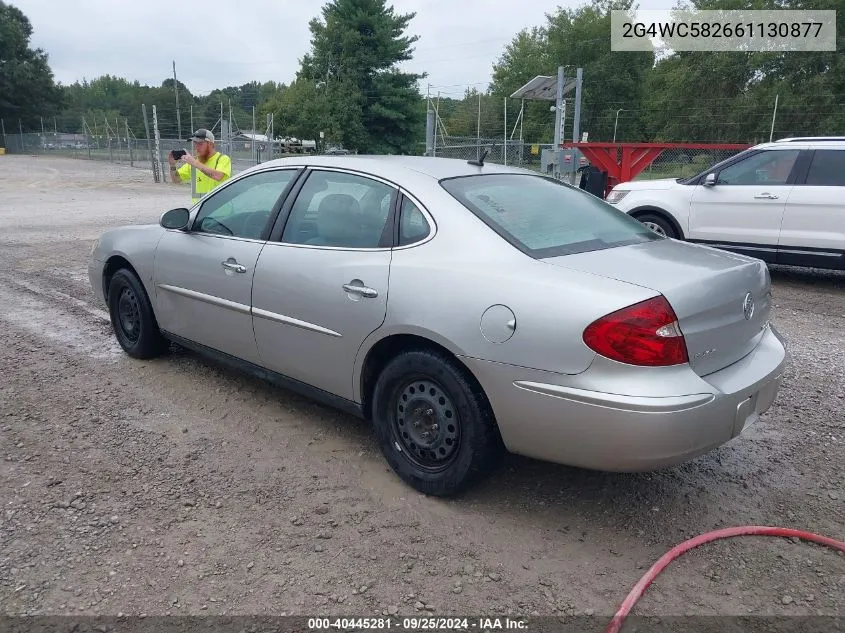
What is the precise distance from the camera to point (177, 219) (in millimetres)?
4449

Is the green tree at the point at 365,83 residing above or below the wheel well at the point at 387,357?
above

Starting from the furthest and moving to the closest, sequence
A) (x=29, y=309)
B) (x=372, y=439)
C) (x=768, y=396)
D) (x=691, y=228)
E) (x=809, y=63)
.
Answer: (x=809, y=63) → (x=691, y=228) → (x=29, y=309) → (x=372, y=439) → (x=768, y=396)

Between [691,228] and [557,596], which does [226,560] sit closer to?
[557,596]

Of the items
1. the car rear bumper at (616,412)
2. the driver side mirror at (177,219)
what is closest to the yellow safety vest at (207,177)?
the driver side mirror at (177,219)

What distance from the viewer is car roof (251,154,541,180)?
3.61m

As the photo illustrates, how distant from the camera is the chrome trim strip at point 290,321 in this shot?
11.4ft

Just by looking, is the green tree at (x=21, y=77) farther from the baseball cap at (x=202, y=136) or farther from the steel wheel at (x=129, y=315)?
the steel wheel at (x=129, y=315)

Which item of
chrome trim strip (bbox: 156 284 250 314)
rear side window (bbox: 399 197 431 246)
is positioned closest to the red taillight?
rear side window (bbox: 399 197 431 246)

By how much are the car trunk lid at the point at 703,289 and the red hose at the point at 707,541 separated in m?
0.71

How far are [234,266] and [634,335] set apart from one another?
7.70 ft

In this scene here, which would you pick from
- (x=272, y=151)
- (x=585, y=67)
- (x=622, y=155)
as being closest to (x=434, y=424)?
(x=622, y=155)

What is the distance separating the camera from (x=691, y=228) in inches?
328

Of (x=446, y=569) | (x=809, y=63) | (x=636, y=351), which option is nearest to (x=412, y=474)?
(x=446, y=569)

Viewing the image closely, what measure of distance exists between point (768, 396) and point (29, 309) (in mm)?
6265
